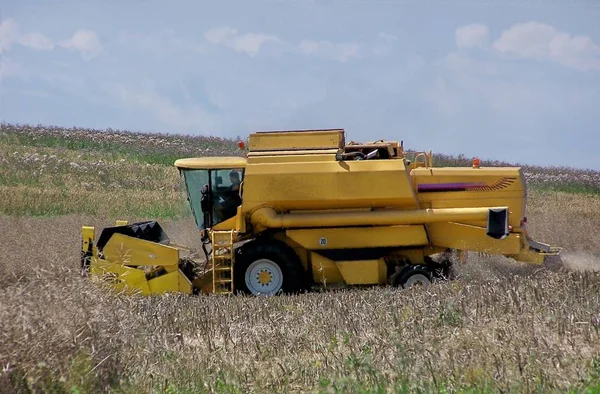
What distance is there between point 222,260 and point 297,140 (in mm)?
1919

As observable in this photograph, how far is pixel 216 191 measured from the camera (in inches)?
502

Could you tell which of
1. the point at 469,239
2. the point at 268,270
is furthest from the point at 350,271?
the point at 469,239

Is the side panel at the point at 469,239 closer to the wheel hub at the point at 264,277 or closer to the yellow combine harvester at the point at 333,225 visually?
the yellow combine harvester at the point at 333,225

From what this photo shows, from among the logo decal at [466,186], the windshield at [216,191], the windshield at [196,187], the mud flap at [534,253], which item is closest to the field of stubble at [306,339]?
the mud flap at [534,253]

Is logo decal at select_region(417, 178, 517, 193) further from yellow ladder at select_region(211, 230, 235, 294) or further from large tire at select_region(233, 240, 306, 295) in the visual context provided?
yellow ladder at select_region(211, 230, 235, 294)

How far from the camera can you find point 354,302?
9.34 metres

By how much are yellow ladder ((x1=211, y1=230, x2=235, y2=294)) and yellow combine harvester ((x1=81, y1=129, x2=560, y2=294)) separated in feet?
0.05

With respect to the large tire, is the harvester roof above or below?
above

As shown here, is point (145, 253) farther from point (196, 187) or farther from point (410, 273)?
point (410, 273)

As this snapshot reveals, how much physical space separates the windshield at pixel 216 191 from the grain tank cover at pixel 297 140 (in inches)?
19.4

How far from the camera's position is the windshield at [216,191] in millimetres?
12641

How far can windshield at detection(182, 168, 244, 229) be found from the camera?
1264 centimetres

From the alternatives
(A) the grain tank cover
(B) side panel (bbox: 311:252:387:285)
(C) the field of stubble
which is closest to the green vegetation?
(A) the grain tank cover

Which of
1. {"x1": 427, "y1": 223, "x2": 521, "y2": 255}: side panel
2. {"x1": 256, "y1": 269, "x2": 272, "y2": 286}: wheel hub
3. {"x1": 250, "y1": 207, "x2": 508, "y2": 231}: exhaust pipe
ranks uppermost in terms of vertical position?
{"x1": 250, "y1": 207, "x2": 508, "y2": 231}: exhaust pipe
